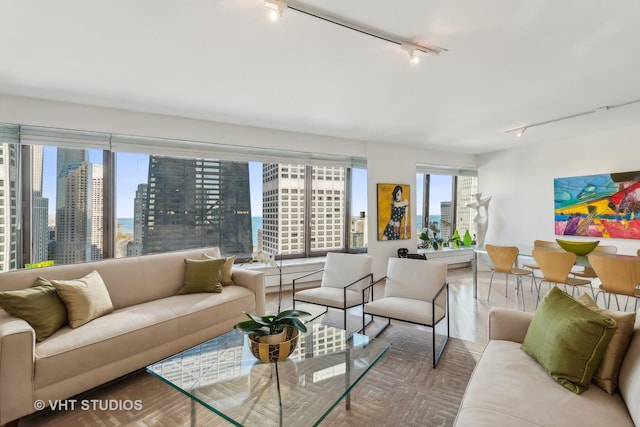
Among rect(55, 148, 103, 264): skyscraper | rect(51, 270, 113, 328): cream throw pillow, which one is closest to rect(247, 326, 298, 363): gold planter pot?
rect(51, 270, 113, 328): cream throw pillow

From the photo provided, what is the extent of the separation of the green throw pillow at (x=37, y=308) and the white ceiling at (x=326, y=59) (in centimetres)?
178

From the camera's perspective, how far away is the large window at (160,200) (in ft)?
10.9

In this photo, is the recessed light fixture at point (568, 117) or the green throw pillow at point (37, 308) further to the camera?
the recessed light fixture at point (568, 117)

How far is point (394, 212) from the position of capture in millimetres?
5328

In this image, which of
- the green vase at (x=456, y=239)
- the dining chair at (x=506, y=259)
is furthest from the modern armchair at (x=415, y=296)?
the green vase at (x=456, y=239)

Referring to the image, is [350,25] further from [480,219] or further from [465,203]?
[465,203]

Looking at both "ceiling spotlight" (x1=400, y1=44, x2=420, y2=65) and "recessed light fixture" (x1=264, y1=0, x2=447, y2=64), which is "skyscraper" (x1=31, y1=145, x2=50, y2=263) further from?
"ceiling spotlight" (x1=400, y1=44, x2=420, y2=65)

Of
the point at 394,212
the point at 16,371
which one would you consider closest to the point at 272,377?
the point at 16,371

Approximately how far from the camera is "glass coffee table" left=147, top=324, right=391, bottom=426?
1446mm

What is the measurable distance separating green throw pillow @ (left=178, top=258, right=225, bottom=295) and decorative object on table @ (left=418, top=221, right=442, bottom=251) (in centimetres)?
440

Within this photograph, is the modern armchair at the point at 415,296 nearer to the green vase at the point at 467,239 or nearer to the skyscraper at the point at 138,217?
the skyscraper at the point at 138,217

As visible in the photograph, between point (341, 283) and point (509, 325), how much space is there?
175 centimetres

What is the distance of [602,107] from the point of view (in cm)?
351

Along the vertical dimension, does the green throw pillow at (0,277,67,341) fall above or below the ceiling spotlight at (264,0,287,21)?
below
